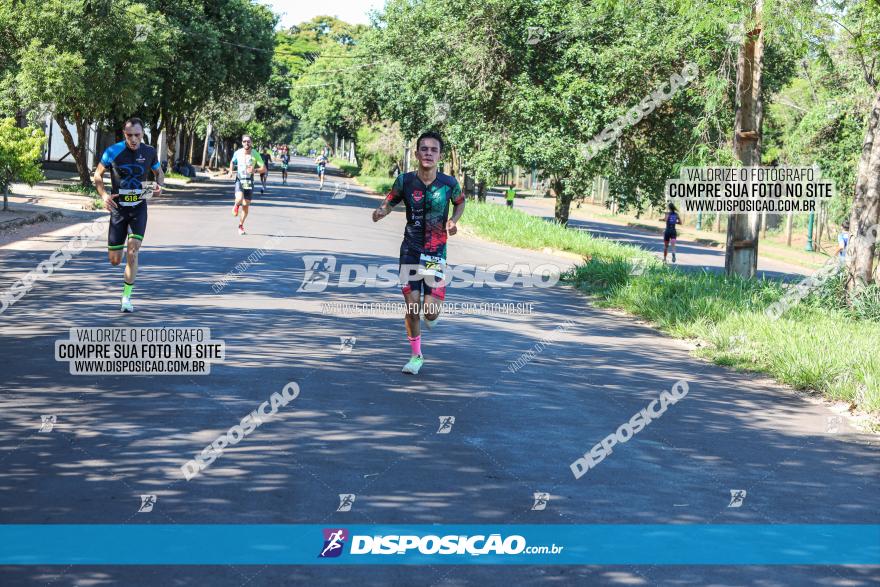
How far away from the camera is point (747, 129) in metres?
17.0

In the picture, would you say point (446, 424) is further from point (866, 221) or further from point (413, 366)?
point (866, 221)

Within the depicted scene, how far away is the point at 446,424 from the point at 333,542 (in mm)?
2544

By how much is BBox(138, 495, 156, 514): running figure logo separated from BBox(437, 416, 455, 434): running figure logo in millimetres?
2350

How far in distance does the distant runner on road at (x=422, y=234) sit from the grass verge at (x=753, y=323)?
388cm

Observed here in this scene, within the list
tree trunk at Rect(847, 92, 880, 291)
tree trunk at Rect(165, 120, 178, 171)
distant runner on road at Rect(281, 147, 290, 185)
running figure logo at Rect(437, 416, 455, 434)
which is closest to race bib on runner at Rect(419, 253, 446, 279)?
running figure logo at Rect(437, 416, 455, 434)

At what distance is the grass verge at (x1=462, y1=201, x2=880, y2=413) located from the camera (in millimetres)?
10320

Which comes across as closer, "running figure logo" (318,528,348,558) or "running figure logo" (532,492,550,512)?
"running figure logo" (318,528,348,558)

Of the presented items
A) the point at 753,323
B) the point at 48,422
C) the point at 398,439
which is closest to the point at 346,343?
the point at 398,439

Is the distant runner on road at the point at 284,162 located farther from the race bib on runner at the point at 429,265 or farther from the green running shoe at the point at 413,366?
the green running shoe at the point at 413,366

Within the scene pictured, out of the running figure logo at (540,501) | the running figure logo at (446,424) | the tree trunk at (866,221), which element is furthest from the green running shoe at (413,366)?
the tree trunk at (866,221)

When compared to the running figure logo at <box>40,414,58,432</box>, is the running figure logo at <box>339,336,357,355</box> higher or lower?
higher

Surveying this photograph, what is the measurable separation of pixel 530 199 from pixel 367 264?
66844mm

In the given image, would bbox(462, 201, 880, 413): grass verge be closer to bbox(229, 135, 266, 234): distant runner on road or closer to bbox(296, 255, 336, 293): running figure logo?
bbox(296, 255, 336, 293): running figure logo

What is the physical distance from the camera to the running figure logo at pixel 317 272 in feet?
50.0
